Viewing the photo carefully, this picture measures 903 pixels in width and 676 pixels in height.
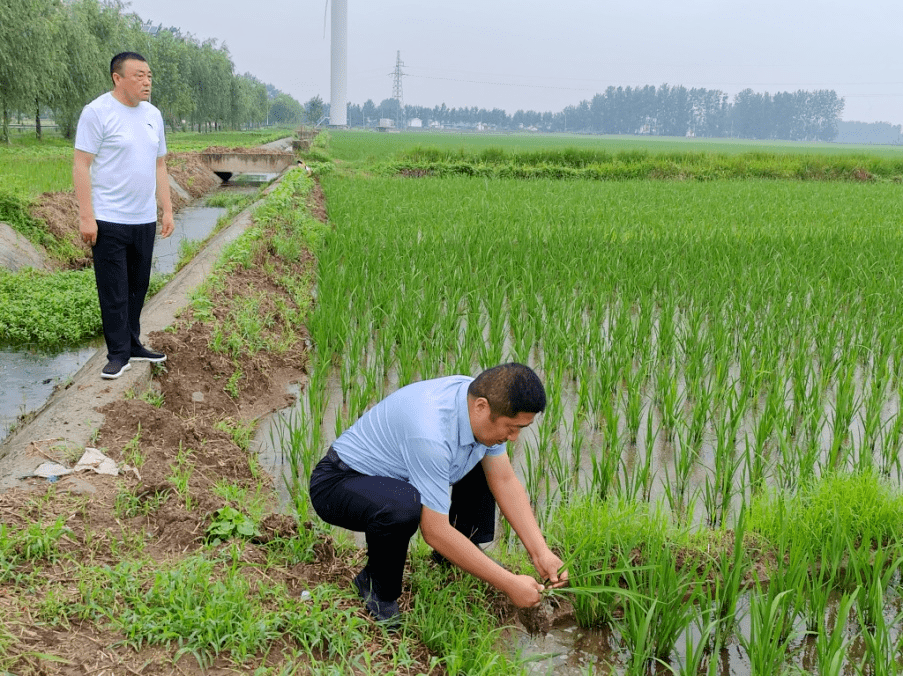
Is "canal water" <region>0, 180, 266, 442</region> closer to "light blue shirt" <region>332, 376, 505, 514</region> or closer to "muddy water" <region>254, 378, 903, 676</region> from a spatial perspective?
"light blue shirt" <region>332, 376, 505, 514</region>

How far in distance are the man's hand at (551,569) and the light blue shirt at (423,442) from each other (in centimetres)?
32

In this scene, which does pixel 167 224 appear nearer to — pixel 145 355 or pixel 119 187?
pixel 119 187

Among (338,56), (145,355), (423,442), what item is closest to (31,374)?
(145,355)

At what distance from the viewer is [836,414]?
331cm

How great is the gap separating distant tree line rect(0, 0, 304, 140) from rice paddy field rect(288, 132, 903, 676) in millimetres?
15446

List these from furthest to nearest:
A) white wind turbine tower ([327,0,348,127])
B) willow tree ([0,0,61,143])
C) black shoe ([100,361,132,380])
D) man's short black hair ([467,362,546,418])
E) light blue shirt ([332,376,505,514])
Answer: white wind turbine tower ([327,0,348,127])
willow tree ([0,0,61,143])
black shoe ([100,361,132,380])
light blue shirt ([332,376,505,514])
man's short black hair ([467,362,546,418])

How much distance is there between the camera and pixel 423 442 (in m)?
1.98

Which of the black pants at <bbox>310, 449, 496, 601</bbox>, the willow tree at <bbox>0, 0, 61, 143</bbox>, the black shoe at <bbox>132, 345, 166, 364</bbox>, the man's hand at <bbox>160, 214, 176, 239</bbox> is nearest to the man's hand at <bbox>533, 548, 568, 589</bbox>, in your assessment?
the black pants at <bbox>310, 449, 496, 601</bbox>

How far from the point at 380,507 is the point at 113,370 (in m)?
2.08

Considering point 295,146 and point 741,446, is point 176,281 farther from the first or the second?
point 295,146

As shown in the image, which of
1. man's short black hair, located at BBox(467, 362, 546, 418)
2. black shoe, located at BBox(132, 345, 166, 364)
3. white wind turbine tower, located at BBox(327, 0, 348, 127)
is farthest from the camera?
white wind turbine tower, located at BBox(327, 0, 348, 127)

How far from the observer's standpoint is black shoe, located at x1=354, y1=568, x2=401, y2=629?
2.12 m

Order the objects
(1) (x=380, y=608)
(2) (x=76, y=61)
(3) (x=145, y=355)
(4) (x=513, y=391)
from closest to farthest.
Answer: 1. (4) (x=513, y=391)
2. (1) (x=380, y=608)
3. (3) (x=145, y=355)
4. (2) (x=76, y=61)

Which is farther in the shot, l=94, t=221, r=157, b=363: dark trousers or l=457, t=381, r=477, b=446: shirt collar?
l=94, t=221, r=157, b=363: dark trousers
